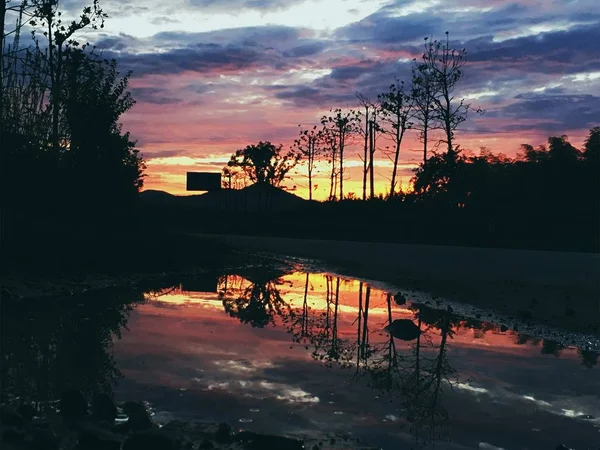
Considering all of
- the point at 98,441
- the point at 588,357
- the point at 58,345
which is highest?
the point at 98,441

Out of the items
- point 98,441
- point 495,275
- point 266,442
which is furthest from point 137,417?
point 495,275

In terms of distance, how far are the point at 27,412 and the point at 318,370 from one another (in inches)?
142

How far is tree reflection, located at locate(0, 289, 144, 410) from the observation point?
6.73 meters

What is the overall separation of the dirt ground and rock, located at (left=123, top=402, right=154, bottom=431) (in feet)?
27.9

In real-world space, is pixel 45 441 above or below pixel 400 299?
above

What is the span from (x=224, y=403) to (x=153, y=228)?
76.7ft

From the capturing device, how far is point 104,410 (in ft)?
17.8

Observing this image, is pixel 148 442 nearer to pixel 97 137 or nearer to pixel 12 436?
pixel 12 436

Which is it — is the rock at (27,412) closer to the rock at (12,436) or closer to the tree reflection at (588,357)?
the rock at (12,436)

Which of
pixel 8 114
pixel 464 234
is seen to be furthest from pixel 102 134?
pixel 464 234

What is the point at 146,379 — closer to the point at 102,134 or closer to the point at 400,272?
the point at 400,272

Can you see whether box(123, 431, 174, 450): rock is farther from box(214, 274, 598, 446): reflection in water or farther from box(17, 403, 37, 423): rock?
box(214, 274, 598, 446): reflection in water

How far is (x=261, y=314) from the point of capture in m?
12.8

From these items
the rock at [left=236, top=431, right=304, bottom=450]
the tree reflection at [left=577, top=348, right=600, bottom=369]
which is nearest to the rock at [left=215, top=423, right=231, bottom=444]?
the rock at [left=236, top=431, right=304, bottom=450]
